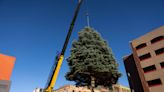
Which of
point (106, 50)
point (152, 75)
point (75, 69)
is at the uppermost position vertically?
point (106, 50)

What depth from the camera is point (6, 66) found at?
15.7m

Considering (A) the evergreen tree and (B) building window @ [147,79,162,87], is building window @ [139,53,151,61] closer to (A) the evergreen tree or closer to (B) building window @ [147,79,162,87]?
(B) building window @ [147,79,162,87]

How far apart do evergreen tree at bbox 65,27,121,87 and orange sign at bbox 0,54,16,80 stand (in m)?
14.3

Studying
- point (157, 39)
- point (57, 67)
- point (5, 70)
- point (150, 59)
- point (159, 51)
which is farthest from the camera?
point (157, 39)

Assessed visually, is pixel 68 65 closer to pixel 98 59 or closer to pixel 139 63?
pixel 98 59

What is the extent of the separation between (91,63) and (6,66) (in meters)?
15.4

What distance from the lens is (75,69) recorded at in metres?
29.6

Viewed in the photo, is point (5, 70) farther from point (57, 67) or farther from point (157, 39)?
point (157, 39)

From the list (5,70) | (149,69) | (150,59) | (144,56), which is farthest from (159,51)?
(5,70)

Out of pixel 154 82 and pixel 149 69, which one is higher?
pixel 149 69

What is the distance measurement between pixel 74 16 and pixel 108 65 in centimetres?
1333

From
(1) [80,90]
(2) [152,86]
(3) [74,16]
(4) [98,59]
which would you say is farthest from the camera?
(1) [80,90]

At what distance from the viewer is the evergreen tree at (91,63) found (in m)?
28.0

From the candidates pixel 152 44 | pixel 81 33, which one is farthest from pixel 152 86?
pixel 81 33
